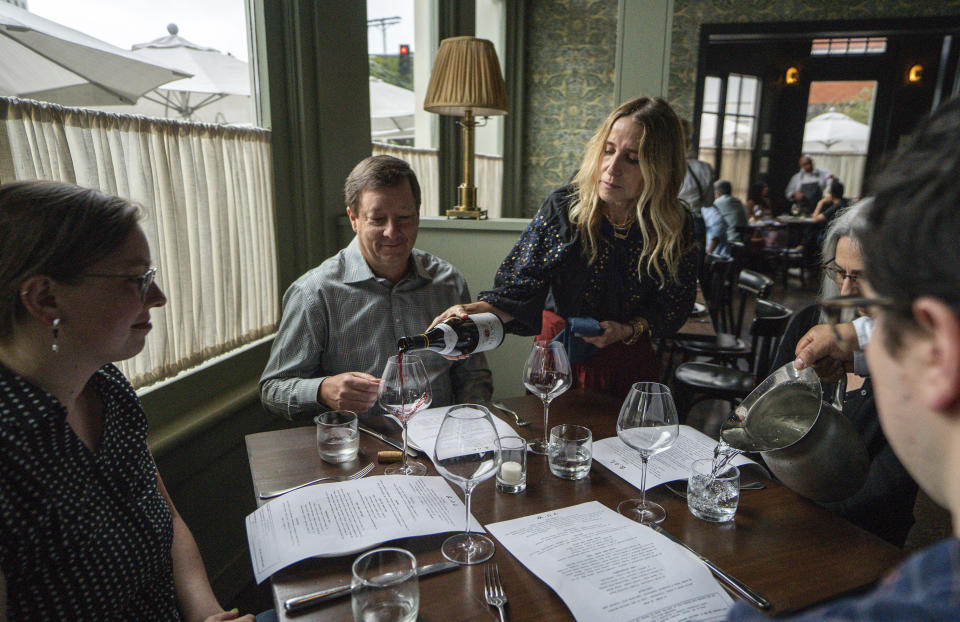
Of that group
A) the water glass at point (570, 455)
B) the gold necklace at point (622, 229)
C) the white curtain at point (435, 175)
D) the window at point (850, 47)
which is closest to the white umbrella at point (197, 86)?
the white curtain at point (435, 175)

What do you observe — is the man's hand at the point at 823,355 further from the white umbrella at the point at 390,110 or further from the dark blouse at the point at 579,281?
the white umbrella at the point at 390,110

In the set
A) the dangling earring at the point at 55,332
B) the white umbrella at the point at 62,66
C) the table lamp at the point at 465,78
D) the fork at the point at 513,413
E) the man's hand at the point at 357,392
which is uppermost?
the table lamp at the point at 465,78

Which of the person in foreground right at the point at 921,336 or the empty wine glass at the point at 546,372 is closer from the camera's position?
the person in foreground right at the point at 921,336

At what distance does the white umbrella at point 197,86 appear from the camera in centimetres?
174

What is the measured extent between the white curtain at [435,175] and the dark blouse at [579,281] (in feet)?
2.54

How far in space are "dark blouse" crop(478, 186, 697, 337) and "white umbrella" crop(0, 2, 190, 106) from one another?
120cm

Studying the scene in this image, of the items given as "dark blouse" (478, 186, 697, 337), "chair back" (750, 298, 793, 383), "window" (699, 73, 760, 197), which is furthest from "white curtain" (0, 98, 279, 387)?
"window" (699, 73, 760, 197)

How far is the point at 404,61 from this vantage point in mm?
3604

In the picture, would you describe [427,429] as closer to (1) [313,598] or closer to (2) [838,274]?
(1) [313,598]

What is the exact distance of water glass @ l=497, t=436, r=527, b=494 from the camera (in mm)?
1056

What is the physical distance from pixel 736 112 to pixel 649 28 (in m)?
6.02

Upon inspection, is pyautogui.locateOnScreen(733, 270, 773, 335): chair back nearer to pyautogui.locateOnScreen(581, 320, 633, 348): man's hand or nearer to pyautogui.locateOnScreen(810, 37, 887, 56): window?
pyautogui.locateOnScreen(581, 320, 633, 348): man's hand

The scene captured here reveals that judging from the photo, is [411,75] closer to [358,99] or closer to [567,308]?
[358,99]

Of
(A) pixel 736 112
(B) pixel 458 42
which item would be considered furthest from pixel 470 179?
(A) pixel 736 112
